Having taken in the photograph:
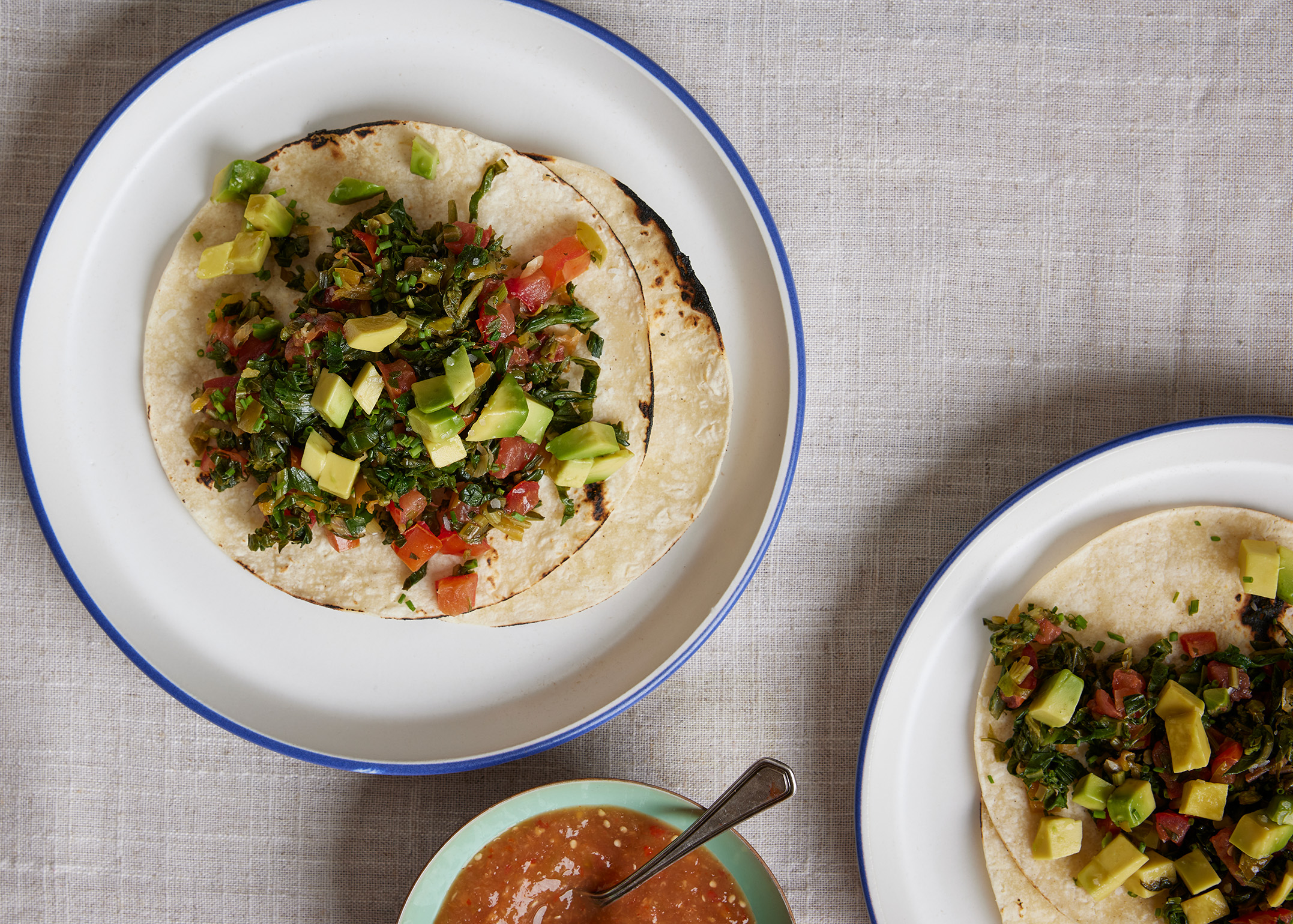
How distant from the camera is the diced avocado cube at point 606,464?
244 centimetres

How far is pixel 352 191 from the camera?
8.07ft

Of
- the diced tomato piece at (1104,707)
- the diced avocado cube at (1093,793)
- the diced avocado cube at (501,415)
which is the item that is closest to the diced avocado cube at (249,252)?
the diced avocado cube at (501,415)

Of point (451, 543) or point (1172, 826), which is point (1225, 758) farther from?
point (451, 543)

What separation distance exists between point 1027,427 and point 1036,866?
152 centimetres

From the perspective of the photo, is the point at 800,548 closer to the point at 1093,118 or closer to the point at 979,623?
the point at 979,623

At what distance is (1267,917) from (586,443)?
8.87 ft

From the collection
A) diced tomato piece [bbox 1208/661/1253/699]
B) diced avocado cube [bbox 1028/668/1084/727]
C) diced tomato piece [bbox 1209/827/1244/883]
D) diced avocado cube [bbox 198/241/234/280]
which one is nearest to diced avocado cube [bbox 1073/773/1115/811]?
diced avocado cube [bbox 1028/668/1084/727]

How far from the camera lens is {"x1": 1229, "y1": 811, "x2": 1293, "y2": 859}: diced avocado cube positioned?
2.51 m

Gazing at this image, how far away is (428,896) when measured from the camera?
2576 millimetres

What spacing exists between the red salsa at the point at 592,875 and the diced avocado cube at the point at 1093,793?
118 centimetres

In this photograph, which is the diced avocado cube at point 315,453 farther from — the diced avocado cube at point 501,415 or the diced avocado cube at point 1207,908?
the diced avocado cube at point 1207,908

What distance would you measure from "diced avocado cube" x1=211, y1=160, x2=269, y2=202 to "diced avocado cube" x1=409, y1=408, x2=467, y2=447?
3.29 ft

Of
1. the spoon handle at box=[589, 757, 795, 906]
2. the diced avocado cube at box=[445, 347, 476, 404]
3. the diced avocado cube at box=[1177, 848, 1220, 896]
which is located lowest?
the spoon handle at box=[589, 757, 795, 906]

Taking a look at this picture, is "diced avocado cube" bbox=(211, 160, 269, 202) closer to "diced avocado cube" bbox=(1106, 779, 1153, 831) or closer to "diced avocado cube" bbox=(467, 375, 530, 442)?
"diced avocado cube" bbox=(467, 375, 530, 442)
